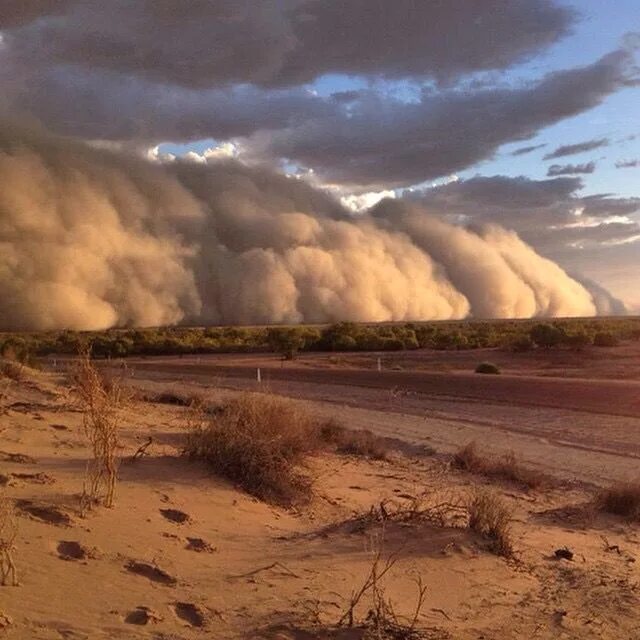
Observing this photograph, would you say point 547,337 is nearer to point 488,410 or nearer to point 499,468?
point 488,410

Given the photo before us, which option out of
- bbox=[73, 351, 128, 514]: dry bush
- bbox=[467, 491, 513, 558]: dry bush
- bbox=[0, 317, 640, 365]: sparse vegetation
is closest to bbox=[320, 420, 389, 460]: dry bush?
bbox=[467, 491, 513, 558]: dry bush

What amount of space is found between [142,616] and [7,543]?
4.01 feet

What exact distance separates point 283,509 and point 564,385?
2281 cm

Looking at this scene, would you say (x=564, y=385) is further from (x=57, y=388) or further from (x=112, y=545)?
(x=112, y=545)

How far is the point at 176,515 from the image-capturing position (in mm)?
8609

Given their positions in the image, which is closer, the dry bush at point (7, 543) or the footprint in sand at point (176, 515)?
the dry bush at point (7, 543)

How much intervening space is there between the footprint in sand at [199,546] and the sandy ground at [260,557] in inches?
0.4

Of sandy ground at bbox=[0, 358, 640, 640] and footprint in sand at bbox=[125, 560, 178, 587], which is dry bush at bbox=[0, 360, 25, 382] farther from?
footprint in sand at bbox=[125, 560, 178, 587]

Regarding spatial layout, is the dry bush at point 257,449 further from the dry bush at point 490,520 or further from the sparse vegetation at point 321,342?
the sparse vegetation at point 321,342

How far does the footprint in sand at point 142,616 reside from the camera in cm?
569

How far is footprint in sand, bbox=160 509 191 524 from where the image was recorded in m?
8.47

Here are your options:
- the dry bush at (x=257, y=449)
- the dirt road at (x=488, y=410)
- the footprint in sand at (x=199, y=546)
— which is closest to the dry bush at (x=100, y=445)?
→ the footprint in sand at (x=199, y=546)

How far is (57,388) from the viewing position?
65.4 ft

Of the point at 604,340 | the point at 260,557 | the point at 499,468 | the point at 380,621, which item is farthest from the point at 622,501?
the point at 604,340
